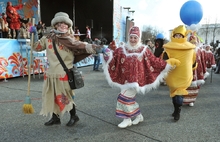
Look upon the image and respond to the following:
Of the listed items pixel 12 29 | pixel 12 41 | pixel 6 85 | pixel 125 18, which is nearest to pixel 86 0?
pixel 125 18

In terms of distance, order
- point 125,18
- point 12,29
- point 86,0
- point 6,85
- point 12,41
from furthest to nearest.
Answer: point 125,18, point 86,0, point 12,29, point 12,41, point 6,85

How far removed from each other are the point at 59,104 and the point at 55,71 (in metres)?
0.49

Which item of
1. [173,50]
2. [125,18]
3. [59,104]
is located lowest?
[59,104]

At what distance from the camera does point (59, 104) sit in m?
2.86

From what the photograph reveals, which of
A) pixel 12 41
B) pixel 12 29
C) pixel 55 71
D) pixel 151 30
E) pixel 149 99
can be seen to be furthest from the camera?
pixel 151 30

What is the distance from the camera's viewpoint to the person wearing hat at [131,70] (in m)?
2.89

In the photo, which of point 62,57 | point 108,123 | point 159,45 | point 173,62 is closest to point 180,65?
point 173,62

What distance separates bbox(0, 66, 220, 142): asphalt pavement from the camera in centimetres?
271

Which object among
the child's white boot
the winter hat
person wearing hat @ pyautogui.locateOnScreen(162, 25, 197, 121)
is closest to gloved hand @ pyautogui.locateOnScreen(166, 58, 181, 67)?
person wearing hat @ pyautogui.locateOnScreen(162, 25, 197, 121)

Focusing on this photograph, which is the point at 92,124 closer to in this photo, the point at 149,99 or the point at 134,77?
the point at 134,77

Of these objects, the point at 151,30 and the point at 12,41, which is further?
the point at 151,30

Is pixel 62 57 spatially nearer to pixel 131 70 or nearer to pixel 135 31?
pixel 131 70

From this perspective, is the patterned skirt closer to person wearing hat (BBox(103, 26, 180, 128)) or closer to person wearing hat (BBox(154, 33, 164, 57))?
person wearing hat (BBox(103, 26, 180, 128))

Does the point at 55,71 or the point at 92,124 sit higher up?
the point at 55,71
